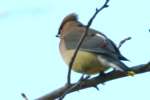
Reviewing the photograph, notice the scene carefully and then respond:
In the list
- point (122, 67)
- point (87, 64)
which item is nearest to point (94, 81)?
point (122, 67)

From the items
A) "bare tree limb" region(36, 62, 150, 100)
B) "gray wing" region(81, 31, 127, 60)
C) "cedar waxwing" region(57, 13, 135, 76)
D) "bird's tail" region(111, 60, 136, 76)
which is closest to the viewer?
"bare tree limb" region(36, 62, 150, 100)

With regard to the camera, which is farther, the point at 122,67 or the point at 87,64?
the point at 87,64

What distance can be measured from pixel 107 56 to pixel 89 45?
0.46 metres

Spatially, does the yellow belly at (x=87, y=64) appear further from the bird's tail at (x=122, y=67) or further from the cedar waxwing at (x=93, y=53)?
the bird's tail at (x=122, y=67)

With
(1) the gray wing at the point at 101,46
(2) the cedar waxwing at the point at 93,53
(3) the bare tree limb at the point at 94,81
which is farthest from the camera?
(1) the gray wing at the point at 101,46

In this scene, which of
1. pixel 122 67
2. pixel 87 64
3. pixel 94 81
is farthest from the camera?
pixel 87 64

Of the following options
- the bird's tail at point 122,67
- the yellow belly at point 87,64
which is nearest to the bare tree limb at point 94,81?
the bird's tail at point 122,67

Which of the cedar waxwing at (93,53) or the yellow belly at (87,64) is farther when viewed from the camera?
the yellow belly at (87,64)

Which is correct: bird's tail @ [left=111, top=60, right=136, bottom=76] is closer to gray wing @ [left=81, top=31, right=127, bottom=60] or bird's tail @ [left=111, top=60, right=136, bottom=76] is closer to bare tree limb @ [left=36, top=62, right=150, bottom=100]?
bare tree limb @ [left=36, top=62, right=150, bottom=100]

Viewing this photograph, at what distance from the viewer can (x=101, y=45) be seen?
5918mm

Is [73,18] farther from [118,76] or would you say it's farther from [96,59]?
[118,76]

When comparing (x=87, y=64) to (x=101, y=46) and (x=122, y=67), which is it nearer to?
(x=101, y=46)

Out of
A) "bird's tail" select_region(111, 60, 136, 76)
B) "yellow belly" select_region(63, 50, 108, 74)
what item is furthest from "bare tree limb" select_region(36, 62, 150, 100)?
"yellow belly" select_region(63, 50, 108, 74)

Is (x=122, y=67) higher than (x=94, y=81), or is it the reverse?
(x=122, y=67)
